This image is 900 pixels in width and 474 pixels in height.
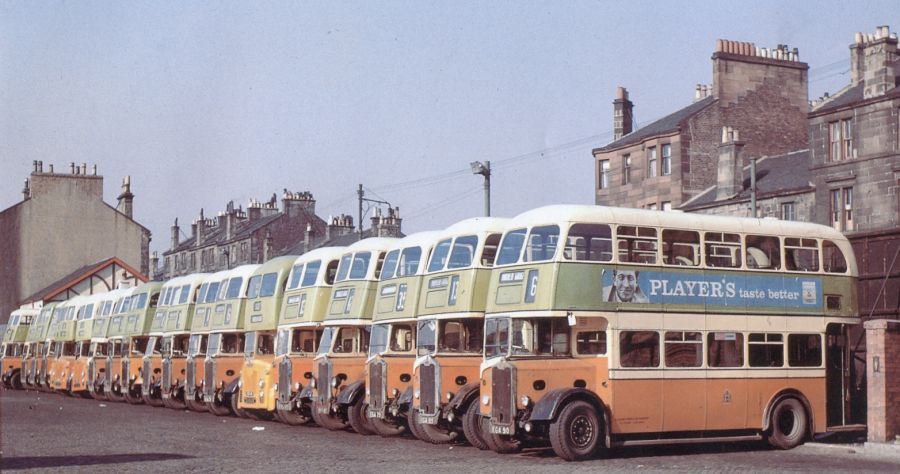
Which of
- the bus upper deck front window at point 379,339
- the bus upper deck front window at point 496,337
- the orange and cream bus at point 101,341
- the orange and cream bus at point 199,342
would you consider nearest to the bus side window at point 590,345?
the bus upper deck front window at point 496,337

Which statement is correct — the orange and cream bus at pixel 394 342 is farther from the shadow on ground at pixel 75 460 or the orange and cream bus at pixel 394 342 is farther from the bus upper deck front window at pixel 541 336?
the shadow on ground at pixel 75 460

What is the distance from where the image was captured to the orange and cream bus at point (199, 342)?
36.1 m

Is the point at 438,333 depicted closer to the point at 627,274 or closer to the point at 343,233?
the point at 627,274

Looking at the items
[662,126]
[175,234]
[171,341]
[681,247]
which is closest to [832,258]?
[681,247]

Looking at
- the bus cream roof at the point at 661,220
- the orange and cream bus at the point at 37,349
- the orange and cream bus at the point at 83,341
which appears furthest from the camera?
the orange and cream bus at the point at 37,349

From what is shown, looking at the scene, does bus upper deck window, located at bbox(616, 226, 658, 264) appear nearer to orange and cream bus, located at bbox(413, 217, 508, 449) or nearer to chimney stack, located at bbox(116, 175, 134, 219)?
orange and cream bus, located at bbox(413, 217, 508, 449)

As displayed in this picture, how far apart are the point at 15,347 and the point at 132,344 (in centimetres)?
2179

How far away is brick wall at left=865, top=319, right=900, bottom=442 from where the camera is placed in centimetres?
2203

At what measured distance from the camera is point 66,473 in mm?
17656

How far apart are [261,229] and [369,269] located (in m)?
49.3

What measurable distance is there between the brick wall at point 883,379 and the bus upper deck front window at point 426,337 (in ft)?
25.5

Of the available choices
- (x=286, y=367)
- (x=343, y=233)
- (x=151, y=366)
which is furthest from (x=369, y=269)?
(x=343, y=233)

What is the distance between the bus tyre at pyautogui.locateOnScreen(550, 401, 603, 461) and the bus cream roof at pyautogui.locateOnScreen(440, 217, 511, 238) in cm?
453

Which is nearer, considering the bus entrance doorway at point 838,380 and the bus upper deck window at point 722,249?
the bus upper deck window at point 722,249
